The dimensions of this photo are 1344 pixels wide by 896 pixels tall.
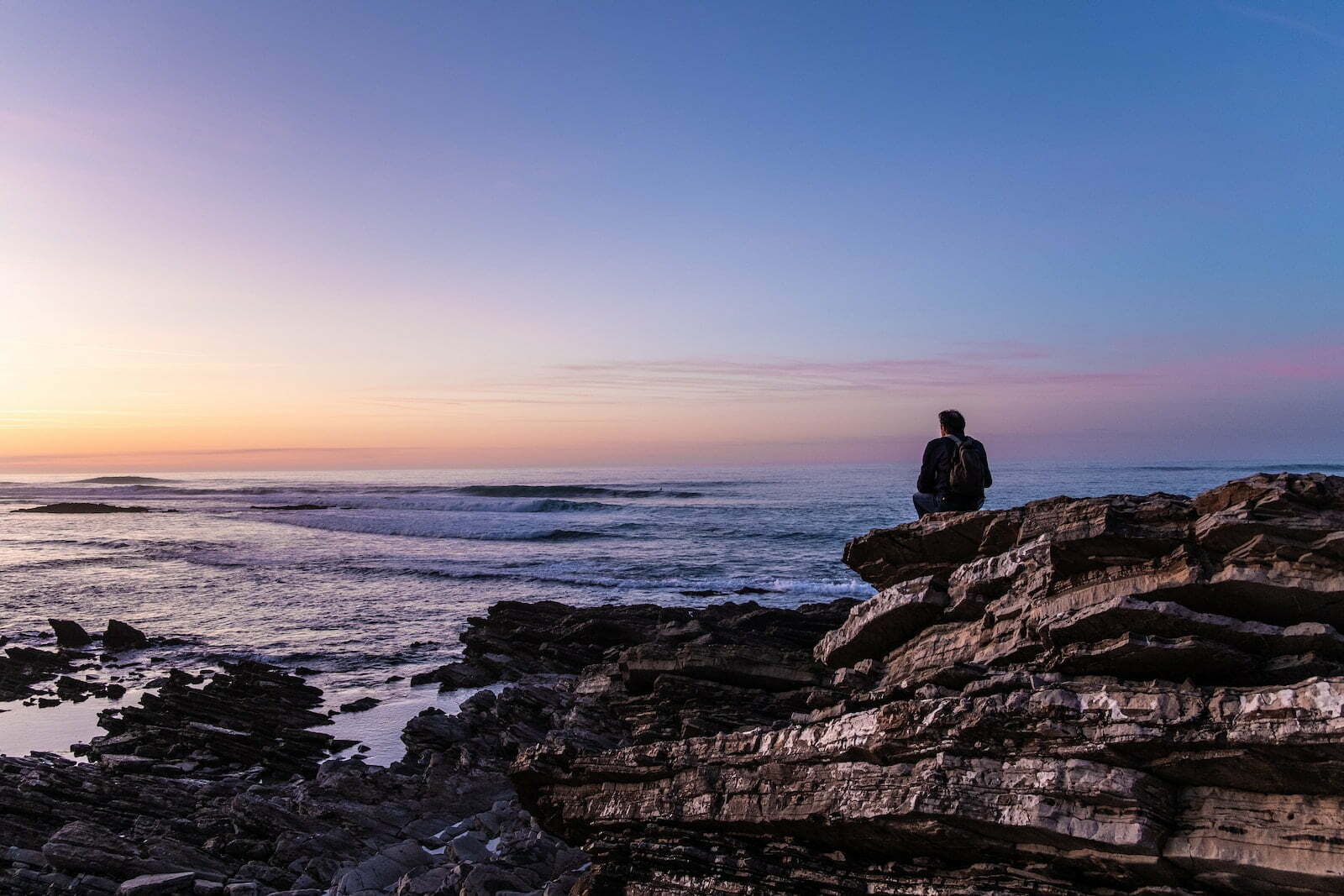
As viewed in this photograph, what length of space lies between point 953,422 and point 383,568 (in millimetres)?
30980

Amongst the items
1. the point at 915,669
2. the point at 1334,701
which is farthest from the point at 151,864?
the point at 1334,701

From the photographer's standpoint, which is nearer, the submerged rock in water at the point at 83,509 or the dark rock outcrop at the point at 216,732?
the dark rock outcrop at the point at 216,732

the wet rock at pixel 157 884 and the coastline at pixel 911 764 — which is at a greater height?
the coastline at pixel 911 764

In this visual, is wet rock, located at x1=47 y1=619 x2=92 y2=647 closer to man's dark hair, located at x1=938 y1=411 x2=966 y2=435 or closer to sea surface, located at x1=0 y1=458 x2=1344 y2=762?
sea surface, located at x1=0 y1=458 x2=1344 y2=762

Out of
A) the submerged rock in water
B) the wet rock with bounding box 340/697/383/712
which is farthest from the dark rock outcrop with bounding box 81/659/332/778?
the submerged rock in water

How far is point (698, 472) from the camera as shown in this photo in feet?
450

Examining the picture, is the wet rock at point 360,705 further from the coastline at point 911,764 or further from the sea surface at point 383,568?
the coastline at point 911,764

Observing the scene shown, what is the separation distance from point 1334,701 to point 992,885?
275cm

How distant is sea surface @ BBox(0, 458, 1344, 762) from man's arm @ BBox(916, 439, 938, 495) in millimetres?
9566

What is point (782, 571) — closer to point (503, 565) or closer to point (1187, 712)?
point (503, 565)

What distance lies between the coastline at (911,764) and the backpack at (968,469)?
159cm

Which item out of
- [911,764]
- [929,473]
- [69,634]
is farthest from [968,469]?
[69,634]

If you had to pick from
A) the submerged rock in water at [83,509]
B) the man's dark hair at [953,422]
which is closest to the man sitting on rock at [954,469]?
the man's dark hair at [953,422]

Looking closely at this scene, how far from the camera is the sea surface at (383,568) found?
63.3ft
